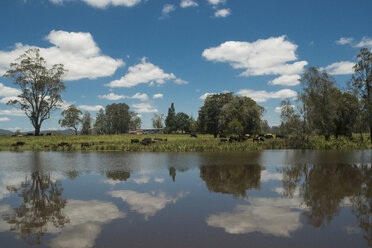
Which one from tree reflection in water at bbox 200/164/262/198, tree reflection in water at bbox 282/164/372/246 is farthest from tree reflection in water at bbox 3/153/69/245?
tree reflection in water at bbox 282/164/372/246

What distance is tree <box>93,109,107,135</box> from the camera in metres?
143

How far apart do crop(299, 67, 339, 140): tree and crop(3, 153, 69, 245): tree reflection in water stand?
42195 mm

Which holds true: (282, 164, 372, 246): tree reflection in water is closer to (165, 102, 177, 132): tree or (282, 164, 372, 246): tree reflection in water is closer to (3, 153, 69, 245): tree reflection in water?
(3, 153, 69, 245): tree reflection in water

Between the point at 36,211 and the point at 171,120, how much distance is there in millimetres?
119690

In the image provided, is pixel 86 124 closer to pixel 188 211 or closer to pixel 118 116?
pixel 118 116

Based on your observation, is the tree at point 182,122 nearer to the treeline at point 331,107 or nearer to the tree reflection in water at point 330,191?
the treeline at point 331,107

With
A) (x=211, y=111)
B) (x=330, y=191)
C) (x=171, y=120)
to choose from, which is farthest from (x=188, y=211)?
(x=171, y=120)

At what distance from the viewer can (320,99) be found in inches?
1870

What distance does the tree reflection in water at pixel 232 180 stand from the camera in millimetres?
13039

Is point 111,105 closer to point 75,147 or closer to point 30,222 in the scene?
point 75,147

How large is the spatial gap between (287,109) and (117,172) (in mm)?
34705

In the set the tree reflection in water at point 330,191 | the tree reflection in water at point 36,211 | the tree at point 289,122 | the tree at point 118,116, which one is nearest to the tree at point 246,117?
the tree at point 289,122

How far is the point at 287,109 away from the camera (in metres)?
45.4

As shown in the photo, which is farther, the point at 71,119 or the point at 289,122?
the point at 71,119
